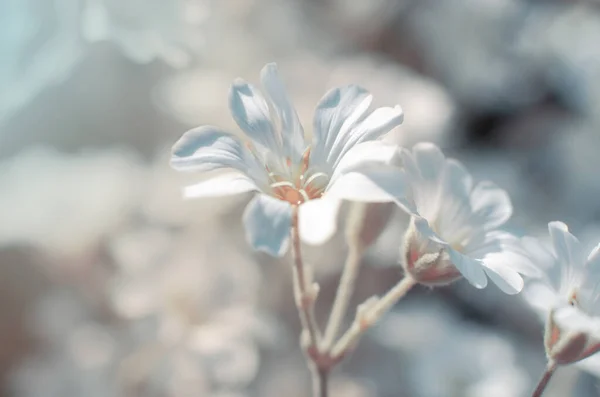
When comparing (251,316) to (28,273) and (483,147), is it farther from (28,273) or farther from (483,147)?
(483,147)

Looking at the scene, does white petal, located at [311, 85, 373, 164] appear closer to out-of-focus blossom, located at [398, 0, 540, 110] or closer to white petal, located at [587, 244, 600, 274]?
white petal, located at [587, 244, 600, 274]

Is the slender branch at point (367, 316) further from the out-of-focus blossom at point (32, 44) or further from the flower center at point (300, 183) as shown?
the out-of-focus blossom at point (32, 44)

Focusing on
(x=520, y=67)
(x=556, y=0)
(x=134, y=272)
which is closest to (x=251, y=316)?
(x=134, y=272)

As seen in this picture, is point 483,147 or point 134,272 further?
point 483,147

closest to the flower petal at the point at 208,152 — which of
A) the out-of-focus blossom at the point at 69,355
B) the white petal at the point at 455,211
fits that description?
the white petal at the point at 455,211

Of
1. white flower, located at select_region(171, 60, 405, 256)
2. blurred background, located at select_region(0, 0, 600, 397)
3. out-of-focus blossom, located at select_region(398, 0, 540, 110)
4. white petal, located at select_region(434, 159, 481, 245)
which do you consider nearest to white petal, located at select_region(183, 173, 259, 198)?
white flower, located at select_region(171, 60, 405, 256)

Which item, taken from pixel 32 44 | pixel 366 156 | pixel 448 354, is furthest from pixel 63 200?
pixel 366 156
